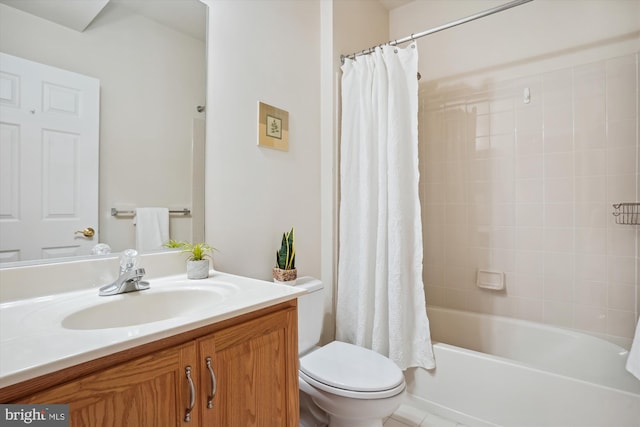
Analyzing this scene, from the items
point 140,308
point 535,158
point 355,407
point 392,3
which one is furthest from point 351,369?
point 392,3

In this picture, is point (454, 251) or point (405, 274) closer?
point (405, 274)

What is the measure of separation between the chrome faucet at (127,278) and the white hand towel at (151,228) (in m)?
0.12

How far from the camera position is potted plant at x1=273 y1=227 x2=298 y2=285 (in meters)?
1.67

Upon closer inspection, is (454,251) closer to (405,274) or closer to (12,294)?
(405,274)

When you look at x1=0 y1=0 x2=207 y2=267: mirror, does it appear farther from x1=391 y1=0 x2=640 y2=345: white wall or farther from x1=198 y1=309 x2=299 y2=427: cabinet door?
x1=391 y1=0 x2=640 y2=345: white wall

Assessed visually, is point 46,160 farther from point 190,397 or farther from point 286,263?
point 286,263

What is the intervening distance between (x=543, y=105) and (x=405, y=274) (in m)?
1.44

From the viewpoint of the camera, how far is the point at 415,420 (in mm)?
1756

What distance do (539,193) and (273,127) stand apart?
5.65 ft

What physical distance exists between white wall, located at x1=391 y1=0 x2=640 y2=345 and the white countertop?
68.6 inches

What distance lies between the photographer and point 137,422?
71 centimetres

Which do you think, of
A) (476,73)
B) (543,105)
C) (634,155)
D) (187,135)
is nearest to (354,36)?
(476,73)

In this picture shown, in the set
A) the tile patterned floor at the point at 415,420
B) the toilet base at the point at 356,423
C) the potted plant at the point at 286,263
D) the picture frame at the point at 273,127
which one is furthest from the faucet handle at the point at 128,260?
the tile patterned floor at the point at 415,420

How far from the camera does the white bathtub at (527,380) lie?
144cm
